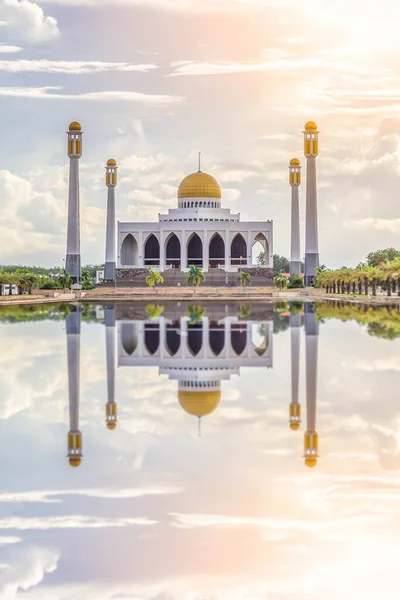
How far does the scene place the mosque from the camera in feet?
203

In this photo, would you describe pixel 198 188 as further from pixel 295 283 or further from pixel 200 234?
pixel 295 283

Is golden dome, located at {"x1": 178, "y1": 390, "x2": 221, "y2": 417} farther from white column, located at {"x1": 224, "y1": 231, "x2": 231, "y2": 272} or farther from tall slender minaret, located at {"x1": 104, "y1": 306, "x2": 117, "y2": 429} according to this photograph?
white column, located at {"x1": 224, "y1": 231, "x2": 231, "y2": 272}

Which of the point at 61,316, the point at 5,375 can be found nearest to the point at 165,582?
the point at 5,375

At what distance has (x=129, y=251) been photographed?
72.4 metres

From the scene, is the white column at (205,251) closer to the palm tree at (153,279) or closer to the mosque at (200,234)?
the mosque at (200,234)

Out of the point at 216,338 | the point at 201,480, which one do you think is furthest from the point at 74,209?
the point at 201,480

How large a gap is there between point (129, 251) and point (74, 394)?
202 ft

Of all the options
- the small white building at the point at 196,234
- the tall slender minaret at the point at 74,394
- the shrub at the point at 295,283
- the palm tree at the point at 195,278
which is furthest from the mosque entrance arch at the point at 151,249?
the tall slender minaret at the point at 74,394

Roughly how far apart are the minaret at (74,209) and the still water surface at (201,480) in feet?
148

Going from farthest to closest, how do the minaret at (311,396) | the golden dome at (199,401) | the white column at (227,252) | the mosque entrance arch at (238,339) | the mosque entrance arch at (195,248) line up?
the mosque entrance arch at (195,248), the white column at (227,252), the mosque entrance arch at (238,339), the golden dome at (199,401), the minaret at (311,396)

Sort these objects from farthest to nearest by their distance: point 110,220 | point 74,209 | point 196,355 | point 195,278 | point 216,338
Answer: point 110,220 < point 74,209 < point 195,278 < point 216,338 < point 196,355

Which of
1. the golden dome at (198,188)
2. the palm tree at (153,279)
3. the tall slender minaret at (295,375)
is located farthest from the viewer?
the golden dome at (198,188)

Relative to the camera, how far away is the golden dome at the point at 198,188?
70500 mm

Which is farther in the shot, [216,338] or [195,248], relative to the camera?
[195,248]
